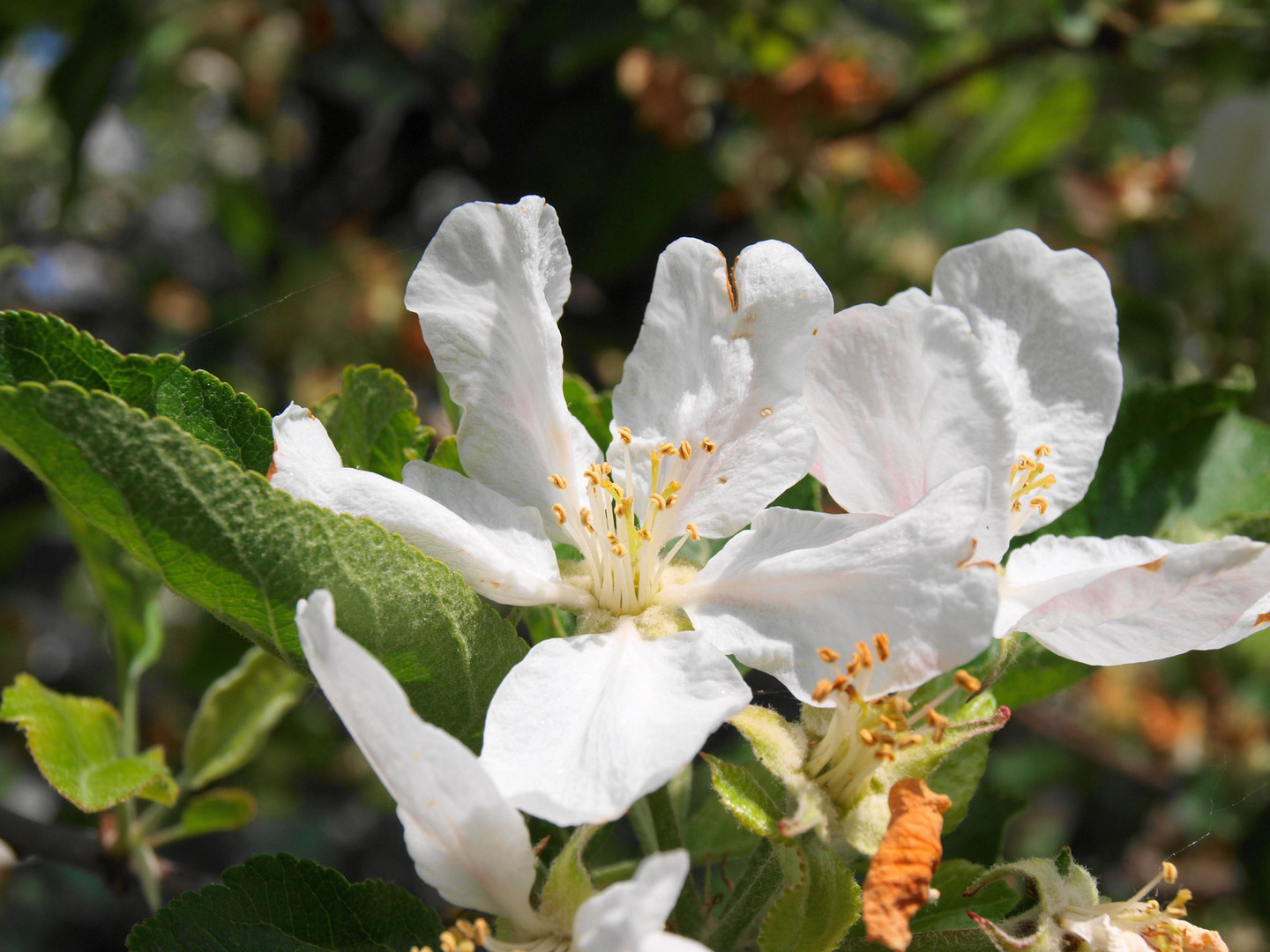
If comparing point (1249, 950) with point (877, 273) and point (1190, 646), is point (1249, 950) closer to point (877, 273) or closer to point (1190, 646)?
point (877, 273)

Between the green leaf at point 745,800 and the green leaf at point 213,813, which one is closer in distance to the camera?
the green leaf at point 745,800

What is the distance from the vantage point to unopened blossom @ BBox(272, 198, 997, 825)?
0.68 meters

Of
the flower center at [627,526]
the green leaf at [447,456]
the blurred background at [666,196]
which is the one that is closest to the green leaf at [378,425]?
the green leaf at [447,456]

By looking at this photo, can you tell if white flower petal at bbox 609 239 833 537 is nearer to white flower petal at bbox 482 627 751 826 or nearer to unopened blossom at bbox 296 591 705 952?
white flower petal at bbox 482 627 751 826

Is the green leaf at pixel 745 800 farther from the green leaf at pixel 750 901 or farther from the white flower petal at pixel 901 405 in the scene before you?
the white flower petal at pixel 901 405

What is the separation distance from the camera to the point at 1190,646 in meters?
0.70

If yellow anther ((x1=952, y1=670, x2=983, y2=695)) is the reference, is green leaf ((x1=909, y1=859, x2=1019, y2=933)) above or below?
below

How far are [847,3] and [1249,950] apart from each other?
192 centimetres

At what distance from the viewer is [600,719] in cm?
69

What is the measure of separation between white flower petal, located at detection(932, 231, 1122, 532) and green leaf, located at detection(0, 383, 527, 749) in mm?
430

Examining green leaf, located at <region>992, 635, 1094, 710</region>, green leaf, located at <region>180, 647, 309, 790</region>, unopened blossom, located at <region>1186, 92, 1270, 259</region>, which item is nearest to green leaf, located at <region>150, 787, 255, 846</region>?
green leaf, located at <region>180, 647, 309, 790</region>

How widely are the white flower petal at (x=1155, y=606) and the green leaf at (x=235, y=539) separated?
37cm

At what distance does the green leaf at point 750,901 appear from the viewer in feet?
2.41

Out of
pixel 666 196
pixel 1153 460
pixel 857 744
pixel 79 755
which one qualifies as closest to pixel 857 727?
pixel 857 744
